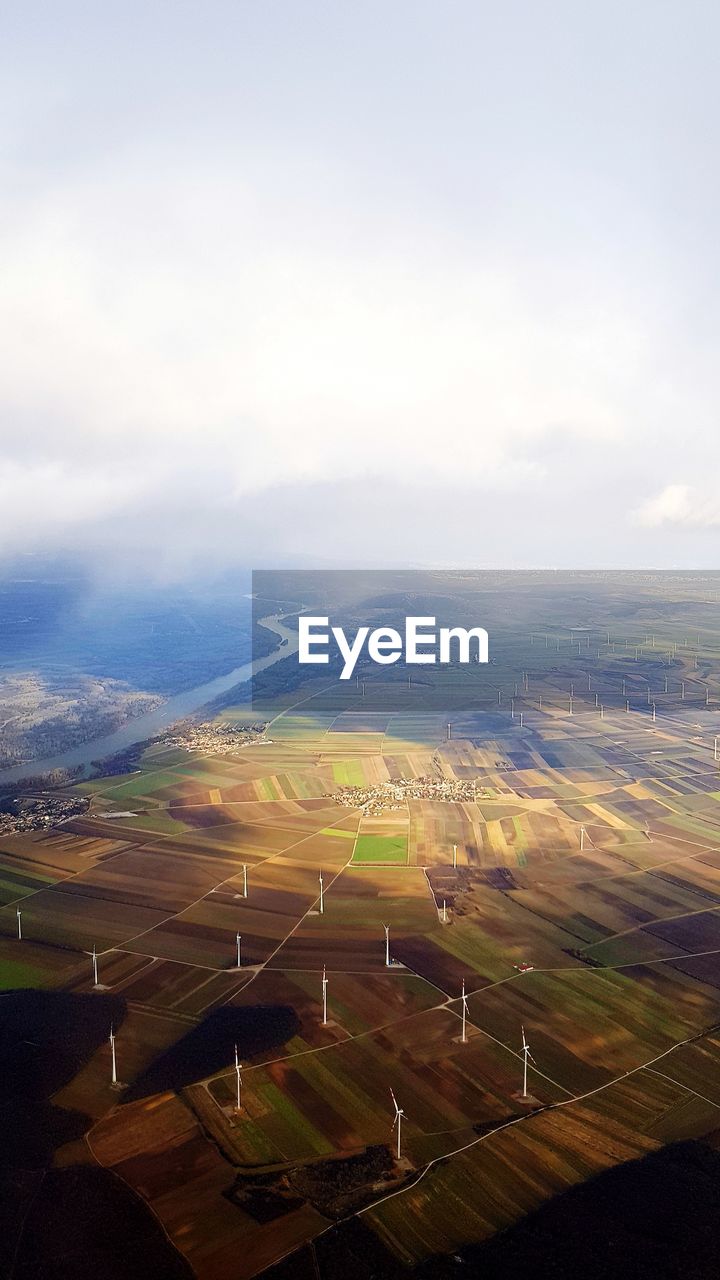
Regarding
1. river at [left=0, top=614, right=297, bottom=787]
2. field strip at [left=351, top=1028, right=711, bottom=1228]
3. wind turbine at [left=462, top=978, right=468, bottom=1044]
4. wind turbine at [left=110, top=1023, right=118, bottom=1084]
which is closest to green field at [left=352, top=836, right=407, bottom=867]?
wind turbine at [left=462, top=978, right=468, bottom=1044]

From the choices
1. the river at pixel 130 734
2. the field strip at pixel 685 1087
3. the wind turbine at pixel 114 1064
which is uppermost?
the field strip at pixel 685 1087

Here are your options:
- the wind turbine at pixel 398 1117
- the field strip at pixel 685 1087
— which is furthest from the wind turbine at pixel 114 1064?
the field strip at pixel 685 1087

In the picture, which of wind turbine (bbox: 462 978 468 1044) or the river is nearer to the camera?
wind turbine (bbox: 462 978 468 1044)

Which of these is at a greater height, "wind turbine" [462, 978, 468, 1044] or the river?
"wind turbine" [462, 978, 468, 1044]

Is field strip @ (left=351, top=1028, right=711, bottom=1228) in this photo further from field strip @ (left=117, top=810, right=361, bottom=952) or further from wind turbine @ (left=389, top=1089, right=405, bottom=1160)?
field strip @ (left=117, top=810, right=361, bottom=952)

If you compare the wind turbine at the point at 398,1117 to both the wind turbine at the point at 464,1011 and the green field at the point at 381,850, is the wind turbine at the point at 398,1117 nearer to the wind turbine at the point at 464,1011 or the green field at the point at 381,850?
the wind turbine at the point at 464,1011

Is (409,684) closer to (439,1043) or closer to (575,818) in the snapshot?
(575,818)

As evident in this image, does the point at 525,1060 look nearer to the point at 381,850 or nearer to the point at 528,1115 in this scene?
the point at 528,1115

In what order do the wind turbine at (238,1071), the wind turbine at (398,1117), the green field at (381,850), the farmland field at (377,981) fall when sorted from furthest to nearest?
the green field at (381,850)
the wind turbine at (238,1071)
the wind turbine at (398,1117)
the farmland field at (377,981)


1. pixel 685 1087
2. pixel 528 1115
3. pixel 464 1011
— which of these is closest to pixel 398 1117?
pixel 528 1115
